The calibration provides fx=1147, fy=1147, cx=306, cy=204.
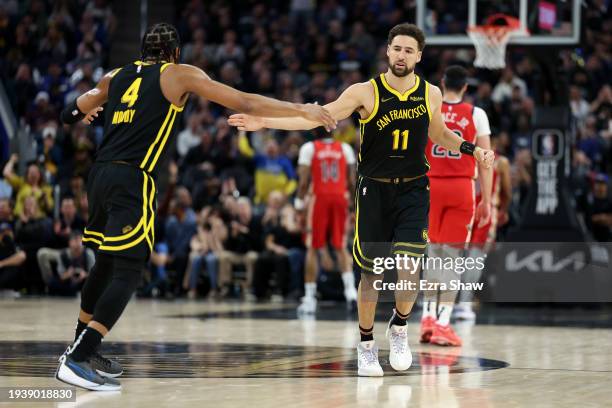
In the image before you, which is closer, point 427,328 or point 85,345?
point 85,345

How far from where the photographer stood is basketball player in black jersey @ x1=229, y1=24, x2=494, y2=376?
7.48 metres

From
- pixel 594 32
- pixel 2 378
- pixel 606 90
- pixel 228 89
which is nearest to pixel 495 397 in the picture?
pixel 228 89

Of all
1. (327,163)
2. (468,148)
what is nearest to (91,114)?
(468,148)

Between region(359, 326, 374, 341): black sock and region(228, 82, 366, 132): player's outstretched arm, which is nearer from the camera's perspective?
region(228, 82, 366, 132): player's outstretched arm

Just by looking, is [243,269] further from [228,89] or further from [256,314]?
[228,89]

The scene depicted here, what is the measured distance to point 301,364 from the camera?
7.73m

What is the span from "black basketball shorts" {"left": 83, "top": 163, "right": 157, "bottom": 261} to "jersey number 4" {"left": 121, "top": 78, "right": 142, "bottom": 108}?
0.37 m

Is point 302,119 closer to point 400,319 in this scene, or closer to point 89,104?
point 89,104

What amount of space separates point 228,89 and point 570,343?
4.51 metres

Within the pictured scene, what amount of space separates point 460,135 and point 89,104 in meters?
3.75

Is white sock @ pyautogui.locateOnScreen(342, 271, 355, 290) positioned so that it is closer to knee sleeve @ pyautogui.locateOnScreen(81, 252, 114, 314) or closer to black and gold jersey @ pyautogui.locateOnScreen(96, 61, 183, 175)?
knee sleeve @ pyautogui.locateOnScreen(81, 252, 114, 314)

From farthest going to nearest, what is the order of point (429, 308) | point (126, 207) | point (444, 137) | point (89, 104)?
1. point (429, 308)
2. point (444, 137)
3. point (89, 104)
4. point (126, 207)

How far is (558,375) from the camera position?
24.0 feet

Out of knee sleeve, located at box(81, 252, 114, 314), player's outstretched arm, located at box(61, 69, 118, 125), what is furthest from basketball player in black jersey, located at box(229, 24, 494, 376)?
knee sleeve, located at box(81, 252, 114, 314)
